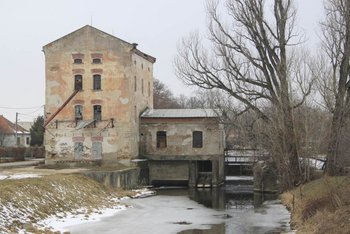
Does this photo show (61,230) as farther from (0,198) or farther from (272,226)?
(272,226)

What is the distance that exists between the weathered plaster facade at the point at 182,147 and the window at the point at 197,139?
16 mm

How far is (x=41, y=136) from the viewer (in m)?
72.6

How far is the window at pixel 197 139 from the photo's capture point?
45.6m

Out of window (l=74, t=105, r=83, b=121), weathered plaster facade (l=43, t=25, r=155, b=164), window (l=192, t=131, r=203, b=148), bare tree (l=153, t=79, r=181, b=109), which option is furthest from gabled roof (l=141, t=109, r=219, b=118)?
bare tree (l=153, t=79, r=181, b=109)

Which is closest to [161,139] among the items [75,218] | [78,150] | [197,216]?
[78,150]

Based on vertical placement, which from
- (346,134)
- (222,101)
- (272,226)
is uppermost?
(222,101)

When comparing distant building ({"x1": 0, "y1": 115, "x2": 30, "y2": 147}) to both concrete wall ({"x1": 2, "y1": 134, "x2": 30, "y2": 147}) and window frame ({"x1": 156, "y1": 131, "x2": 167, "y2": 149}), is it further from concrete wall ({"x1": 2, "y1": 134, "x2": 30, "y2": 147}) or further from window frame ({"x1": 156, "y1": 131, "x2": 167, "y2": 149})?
window frame ({"x1": 156, "y1": 131, "x2": 167, "y2": 149})

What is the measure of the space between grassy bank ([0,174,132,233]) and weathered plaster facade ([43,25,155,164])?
10.2m

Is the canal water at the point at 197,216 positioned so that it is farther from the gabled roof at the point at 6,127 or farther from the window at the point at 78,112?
the gabled roof at the point at 6,127

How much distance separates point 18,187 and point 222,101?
1770cm

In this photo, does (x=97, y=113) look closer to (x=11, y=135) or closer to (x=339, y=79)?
(x=339, y=79)

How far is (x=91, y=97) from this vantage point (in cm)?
4391

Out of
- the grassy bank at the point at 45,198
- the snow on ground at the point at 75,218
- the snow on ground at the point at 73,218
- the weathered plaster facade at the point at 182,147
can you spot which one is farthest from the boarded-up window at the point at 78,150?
the snow on ground at the point at 73,218

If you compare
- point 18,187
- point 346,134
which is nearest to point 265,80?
point 346,134
